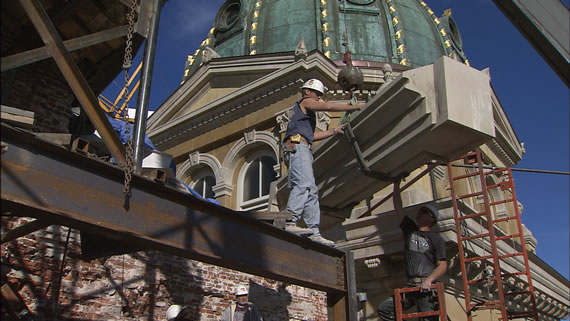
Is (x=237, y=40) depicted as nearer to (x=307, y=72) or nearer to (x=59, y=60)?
(x=307, y=72)

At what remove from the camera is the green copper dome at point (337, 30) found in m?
22.8

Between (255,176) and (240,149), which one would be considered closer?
(255,176)

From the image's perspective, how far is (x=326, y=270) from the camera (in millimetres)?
6547

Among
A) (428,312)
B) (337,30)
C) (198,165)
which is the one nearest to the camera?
(428,312)

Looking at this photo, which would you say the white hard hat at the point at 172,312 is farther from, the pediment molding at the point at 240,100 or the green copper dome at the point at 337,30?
the green copper dome at the point at 337,30

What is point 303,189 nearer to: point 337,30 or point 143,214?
point 143,214

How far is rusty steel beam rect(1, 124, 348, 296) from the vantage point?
430 cm

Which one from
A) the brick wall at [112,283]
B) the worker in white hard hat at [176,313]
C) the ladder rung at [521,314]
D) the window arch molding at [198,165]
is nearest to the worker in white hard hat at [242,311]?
the worker in white hard hat at [176,313]

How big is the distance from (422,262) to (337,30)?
55.6 ft

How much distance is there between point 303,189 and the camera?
6.86 metres

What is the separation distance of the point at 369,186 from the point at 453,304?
11.5ft

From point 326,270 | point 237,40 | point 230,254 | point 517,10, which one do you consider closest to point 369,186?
point 326,270

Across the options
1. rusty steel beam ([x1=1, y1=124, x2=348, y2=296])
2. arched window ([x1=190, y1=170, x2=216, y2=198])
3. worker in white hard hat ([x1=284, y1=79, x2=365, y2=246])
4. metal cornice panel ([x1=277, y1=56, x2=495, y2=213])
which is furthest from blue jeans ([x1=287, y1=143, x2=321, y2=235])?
arched window ([x1=190, y1=170, x2=216, y2=198])

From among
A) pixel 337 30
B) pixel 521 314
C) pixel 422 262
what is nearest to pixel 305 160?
pixel 422 262
